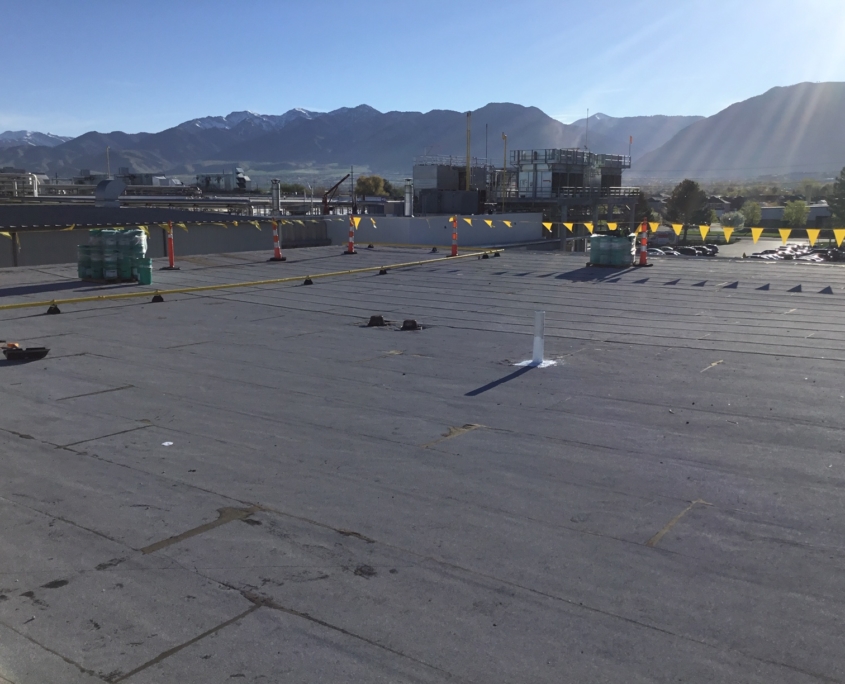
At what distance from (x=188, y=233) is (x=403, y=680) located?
27971 millimetres

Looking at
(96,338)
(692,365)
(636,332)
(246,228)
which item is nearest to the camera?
(692,365)

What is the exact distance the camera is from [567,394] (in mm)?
9109

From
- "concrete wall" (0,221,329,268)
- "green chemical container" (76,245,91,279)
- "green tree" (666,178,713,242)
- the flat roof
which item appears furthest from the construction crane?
"green tree" (666,178,713,242)

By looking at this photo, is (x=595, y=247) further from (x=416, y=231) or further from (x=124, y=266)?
(x=124, y=266)

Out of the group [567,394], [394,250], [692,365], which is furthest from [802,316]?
[394,250]

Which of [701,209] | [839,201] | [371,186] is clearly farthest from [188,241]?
[839,201]

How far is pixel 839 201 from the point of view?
79.3 m

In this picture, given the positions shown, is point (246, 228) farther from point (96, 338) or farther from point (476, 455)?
point (476, 455)

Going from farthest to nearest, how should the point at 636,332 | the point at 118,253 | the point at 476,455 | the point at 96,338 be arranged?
1. the point at 118,253
2. the point at 636,332
3. the point at 96,338
4. the point at 476,455

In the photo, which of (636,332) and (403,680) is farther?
(636,332)

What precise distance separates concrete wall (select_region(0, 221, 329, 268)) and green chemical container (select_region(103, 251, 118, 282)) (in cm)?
649

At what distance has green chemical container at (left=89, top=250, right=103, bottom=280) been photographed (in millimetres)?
18469

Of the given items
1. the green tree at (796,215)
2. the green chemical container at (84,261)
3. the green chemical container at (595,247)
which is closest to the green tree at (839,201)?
the green tree at (796,215)

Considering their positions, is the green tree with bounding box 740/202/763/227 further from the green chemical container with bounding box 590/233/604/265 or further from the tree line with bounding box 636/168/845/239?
the green chemical container with bounding box 590/233/604/265
